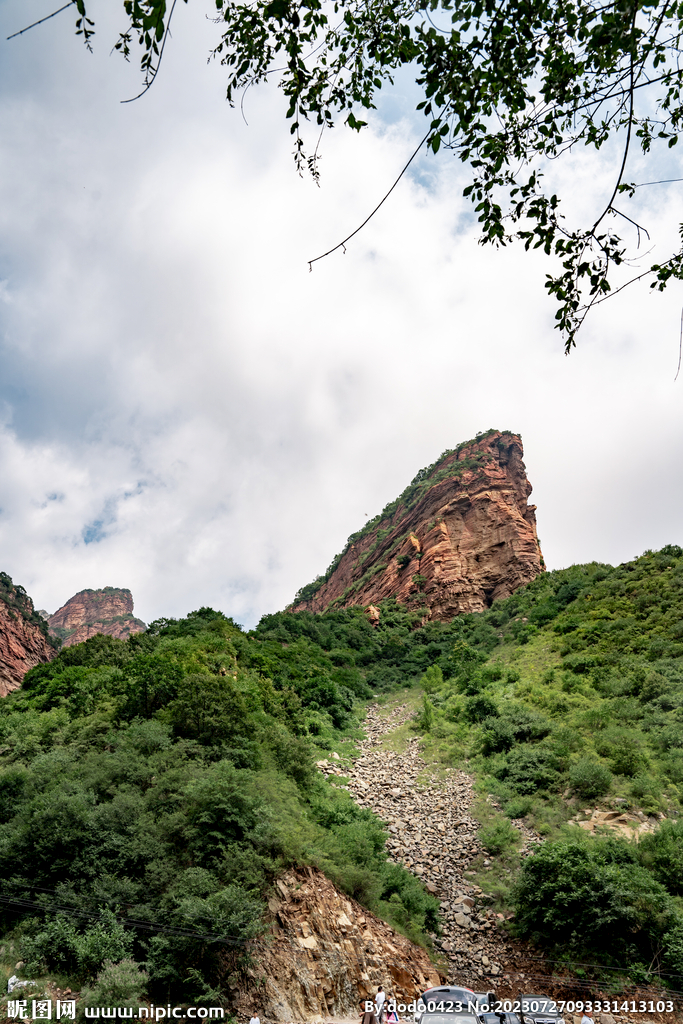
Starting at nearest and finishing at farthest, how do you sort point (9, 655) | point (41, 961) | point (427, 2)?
point (427, 2) → point (41, 961) → point (9, 655)

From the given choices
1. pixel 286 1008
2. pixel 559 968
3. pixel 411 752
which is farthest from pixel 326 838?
pixel 411 752

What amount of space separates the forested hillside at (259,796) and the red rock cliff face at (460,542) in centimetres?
1804

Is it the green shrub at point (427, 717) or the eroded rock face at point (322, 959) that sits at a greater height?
the green shrub at point (427, 717)

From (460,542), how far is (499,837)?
3346 centimetres

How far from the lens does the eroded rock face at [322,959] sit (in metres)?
8.12

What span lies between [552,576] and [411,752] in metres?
21.0

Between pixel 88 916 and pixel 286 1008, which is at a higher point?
pixel 88 916

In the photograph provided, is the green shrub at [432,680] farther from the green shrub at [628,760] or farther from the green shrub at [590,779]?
the green shrub at [628,760]

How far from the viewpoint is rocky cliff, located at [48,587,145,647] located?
100 meters

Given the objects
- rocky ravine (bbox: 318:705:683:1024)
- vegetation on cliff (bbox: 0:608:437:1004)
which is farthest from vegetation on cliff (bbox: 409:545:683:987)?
vegetation on cliff (bbox: 0:608:437:1004)

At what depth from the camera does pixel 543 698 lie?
19078 millimetres

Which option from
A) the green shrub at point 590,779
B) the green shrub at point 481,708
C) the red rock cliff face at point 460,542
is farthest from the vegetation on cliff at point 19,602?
the green shrub at point 590,779

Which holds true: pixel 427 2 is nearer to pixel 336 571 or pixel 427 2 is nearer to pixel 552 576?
pixel 552 576

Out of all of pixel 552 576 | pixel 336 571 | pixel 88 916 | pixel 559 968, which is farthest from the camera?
pixel 336 571
